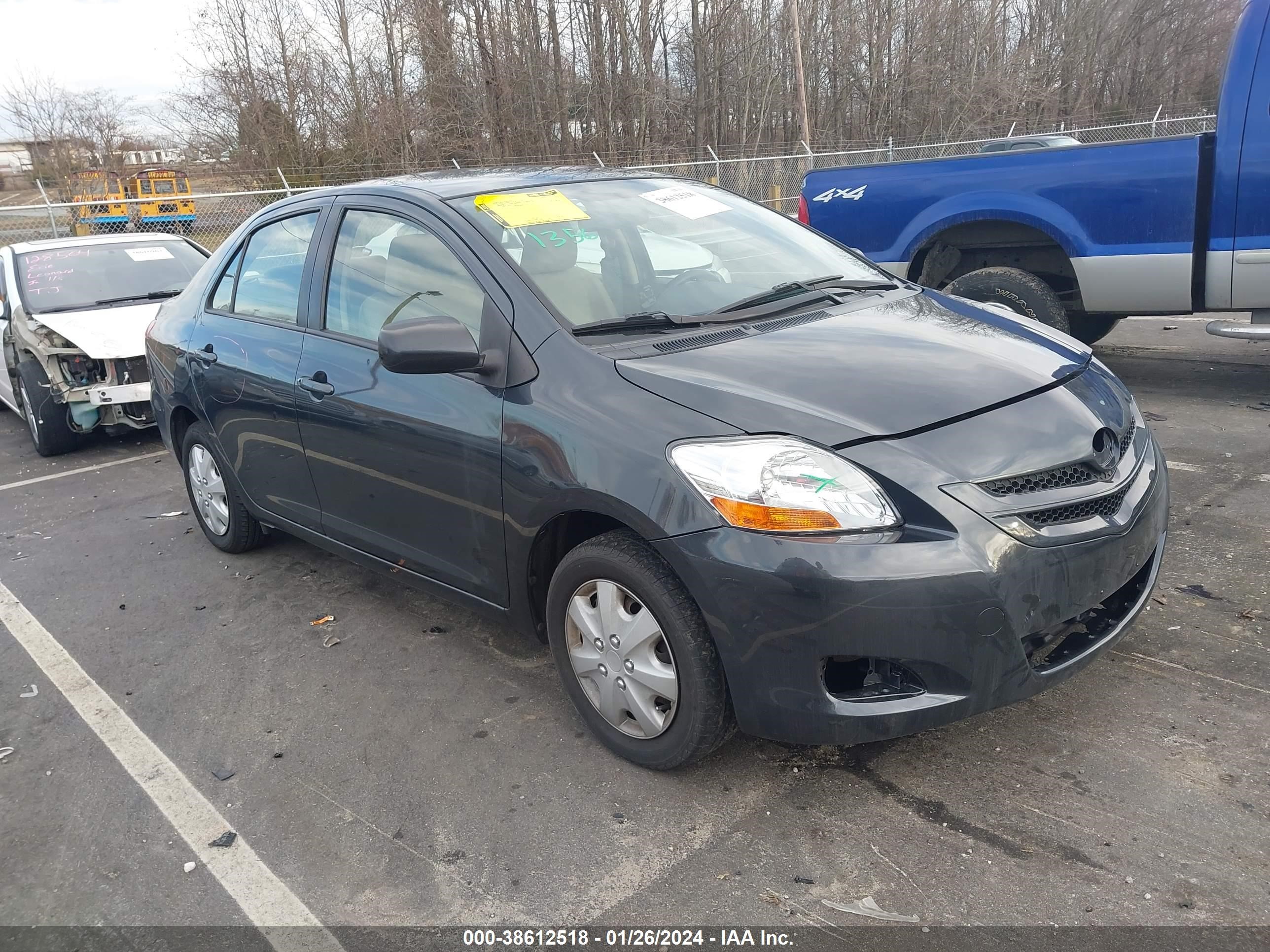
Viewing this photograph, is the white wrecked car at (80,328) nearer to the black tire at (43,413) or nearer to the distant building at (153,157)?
the black tire at (43,413)

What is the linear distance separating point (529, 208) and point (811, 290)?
106 cm

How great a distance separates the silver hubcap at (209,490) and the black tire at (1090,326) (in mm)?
5917

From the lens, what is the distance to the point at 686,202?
3812mm

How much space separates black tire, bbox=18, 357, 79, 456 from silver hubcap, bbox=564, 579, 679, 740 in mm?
6129

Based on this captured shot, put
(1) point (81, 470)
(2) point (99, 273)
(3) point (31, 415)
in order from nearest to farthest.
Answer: (1) point (81, 470), (3) point (31, 415), (2) point (99, 273)

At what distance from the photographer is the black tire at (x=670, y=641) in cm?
252

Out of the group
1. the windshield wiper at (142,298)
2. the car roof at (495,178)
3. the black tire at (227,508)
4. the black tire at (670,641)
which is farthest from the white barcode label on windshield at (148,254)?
the black tire at (670,641)

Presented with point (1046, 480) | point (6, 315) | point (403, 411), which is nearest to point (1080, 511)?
point (1046, 480)

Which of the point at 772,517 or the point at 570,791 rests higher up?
the point at 772,517

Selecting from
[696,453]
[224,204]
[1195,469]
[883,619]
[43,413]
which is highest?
[224,204]

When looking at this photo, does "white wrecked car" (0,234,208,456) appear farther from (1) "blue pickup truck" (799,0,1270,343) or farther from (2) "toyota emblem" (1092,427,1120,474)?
(2) "toyota emblem" (1092,427,1120,474)

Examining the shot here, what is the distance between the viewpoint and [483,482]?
3.03m

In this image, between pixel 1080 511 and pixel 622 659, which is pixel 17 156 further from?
pixel 1080 511

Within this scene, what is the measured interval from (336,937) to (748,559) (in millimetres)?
1362
